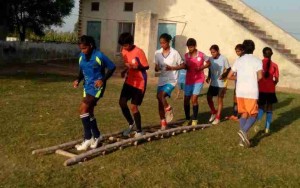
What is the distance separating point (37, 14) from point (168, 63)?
18.2m

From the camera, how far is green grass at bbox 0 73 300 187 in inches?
211

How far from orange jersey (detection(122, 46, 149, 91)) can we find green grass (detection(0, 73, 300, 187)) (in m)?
1.08

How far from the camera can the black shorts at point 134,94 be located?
736 centimetres

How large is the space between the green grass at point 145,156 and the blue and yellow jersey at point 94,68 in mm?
1044

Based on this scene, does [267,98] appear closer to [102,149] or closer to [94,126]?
[94,126]

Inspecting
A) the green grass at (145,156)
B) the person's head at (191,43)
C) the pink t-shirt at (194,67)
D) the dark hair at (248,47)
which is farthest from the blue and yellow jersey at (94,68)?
the pink t-shirt at (194,67)


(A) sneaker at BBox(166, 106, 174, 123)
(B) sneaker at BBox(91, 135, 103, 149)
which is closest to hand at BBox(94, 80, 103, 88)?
(B) sneaker at BBox(91, 135, 103, 149)

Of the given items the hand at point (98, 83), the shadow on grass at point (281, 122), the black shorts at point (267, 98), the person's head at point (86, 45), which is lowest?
the shadow on grass at point (281, 122)

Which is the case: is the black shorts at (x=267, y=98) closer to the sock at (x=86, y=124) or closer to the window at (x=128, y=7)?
the sock at (x=86, y=124)

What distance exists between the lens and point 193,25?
845 inches

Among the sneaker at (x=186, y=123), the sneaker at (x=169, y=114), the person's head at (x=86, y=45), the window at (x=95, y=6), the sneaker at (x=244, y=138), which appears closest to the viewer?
the person's head at (x=86, y=45)

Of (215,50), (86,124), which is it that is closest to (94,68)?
(86,124)

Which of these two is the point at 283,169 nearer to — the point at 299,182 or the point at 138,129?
the point at 299,182

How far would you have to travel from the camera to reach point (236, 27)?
64.9ft
